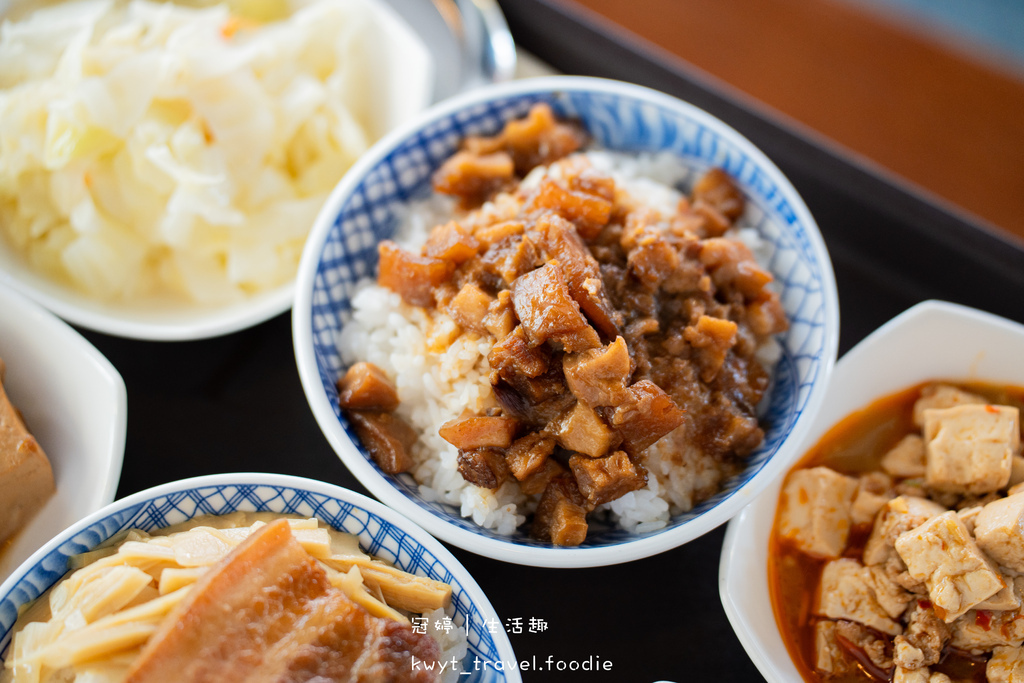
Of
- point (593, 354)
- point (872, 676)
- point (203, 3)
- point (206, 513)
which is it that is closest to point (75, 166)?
point (203, 3)

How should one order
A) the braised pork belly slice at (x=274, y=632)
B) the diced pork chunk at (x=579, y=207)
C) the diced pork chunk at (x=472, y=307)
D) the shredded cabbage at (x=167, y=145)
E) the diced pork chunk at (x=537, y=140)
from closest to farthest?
the braised pork belly slice at (x=274, y=632), the diced pork chunk at (x=472, y=307), the diced pork chunk at (x=579, y=207), the shredded cabbage at (x=167, y=145), the diced pork chunk at (x=537, y=140)

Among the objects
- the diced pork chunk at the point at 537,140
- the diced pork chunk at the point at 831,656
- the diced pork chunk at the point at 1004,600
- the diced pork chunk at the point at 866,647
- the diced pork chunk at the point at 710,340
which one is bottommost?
the diced pork chunk at the point at 831,656

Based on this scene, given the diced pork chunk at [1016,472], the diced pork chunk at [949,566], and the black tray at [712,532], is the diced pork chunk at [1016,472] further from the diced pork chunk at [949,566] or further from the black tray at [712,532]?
the black tray at [712,532]

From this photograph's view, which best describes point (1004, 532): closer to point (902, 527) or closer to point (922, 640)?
point (902, 527)

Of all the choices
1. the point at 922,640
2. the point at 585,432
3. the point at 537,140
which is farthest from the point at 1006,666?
Answer: the point at 537,140

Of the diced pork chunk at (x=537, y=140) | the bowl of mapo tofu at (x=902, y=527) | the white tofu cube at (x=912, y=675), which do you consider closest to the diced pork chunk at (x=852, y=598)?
the bowl of mapo tofu at (x=902, y=527)

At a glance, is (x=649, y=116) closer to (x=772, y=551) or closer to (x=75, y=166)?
(x=772, y=551)
